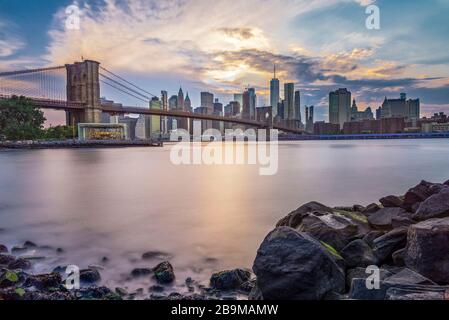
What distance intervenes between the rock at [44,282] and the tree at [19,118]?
64000mm

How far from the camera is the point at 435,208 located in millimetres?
5570

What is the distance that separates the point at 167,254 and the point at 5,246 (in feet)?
11.2

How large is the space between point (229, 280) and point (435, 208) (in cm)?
353

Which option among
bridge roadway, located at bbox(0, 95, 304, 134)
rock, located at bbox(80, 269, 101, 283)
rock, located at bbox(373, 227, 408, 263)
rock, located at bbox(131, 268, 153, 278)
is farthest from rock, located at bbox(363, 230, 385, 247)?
bridge roadway, located at bbox(0, 95, 304, 134)

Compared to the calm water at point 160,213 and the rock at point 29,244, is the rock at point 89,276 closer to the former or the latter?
the calm water at point 160,213

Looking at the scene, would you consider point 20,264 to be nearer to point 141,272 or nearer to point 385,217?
point 141,272

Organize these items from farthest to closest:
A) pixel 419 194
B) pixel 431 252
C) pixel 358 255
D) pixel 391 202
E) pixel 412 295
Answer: pixel 391 202
pixel 419 194
pixel 358 255
pixel 431 252
pixel 412 295

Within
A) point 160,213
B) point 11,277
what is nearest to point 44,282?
point 11,277

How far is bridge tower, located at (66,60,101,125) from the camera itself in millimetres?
69312

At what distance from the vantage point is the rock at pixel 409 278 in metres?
3.44

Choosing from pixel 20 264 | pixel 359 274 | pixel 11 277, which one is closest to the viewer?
pixel 359 274

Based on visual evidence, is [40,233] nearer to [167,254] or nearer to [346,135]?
[167,254]
